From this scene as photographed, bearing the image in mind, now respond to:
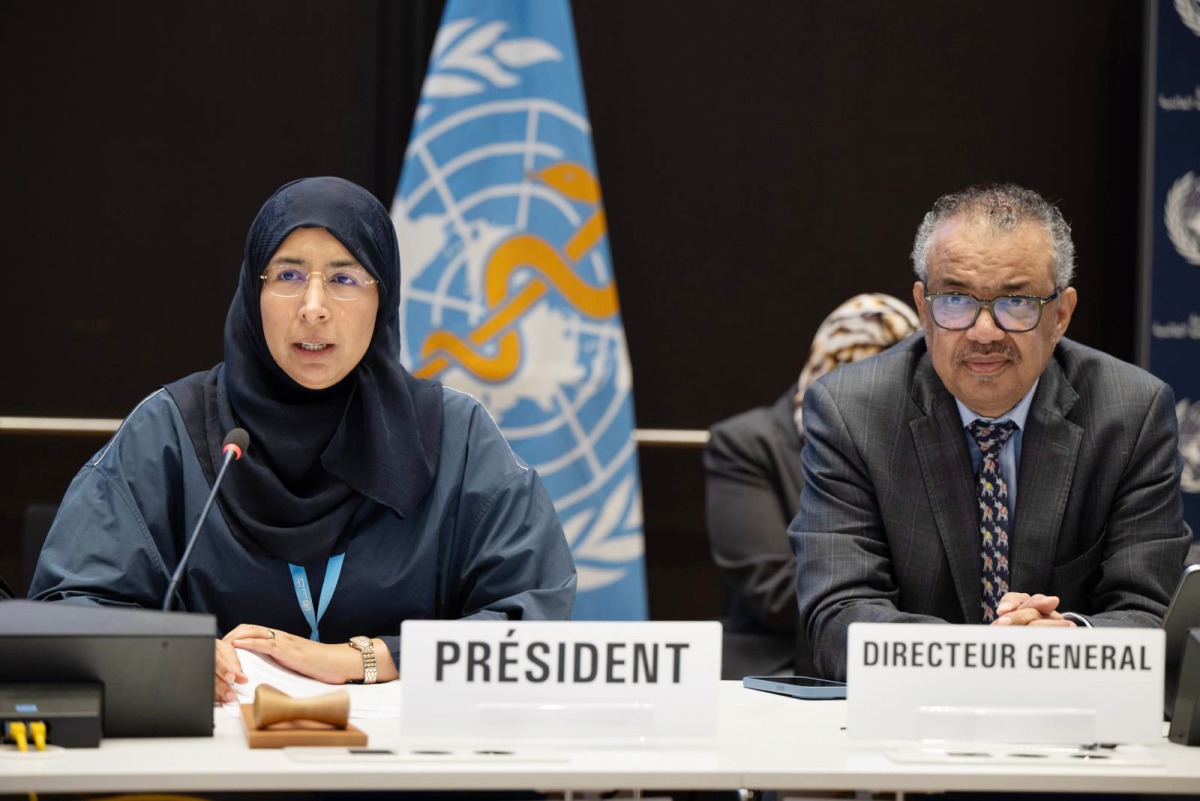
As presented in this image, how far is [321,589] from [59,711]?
27.6 inches

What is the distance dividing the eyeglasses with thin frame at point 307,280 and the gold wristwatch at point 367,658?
54 cm

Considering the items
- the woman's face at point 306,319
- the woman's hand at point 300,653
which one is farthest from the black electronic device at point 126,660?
the woman's face at point 306,319

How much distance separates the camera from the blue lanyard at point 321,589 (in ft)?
7.25

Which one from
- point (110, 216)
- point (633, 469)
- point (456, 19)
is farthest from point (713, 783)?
point (110, 216)

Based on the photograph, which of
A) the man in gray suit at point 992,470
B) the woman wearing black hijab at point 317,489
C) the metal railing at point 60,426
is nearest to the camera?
the woman wearing black hijab at point 317,489

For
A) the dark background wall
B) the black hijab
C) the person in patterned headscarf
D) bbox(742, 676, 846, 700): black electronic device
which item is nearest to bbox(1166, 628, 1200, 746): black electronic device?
bbox(742, 676, 846, 700): black electronic device

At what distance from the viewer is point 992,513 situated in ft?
7.77

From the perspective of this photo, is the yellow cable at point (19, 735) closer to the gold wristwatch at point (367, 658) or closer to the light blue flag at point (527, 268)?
the gold wristwatch at point (367, 658)

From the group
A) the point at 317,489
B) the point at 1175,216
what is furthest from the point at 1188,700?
the point at 1175,216

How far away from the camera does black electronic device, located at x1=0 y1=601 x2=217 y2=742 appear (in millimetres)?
1581

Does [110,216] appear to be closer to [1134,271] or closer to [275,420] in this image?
[275,420]

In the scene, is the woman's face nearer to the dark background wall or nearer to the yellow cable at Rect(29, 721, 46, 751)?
Result: the yellow cable at Rect(29, 721, 46, 751)

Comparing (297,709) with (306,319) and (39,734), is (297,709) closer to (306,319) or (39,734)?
(39,734)

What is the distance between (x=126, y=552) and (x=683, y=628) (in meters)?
0.94
